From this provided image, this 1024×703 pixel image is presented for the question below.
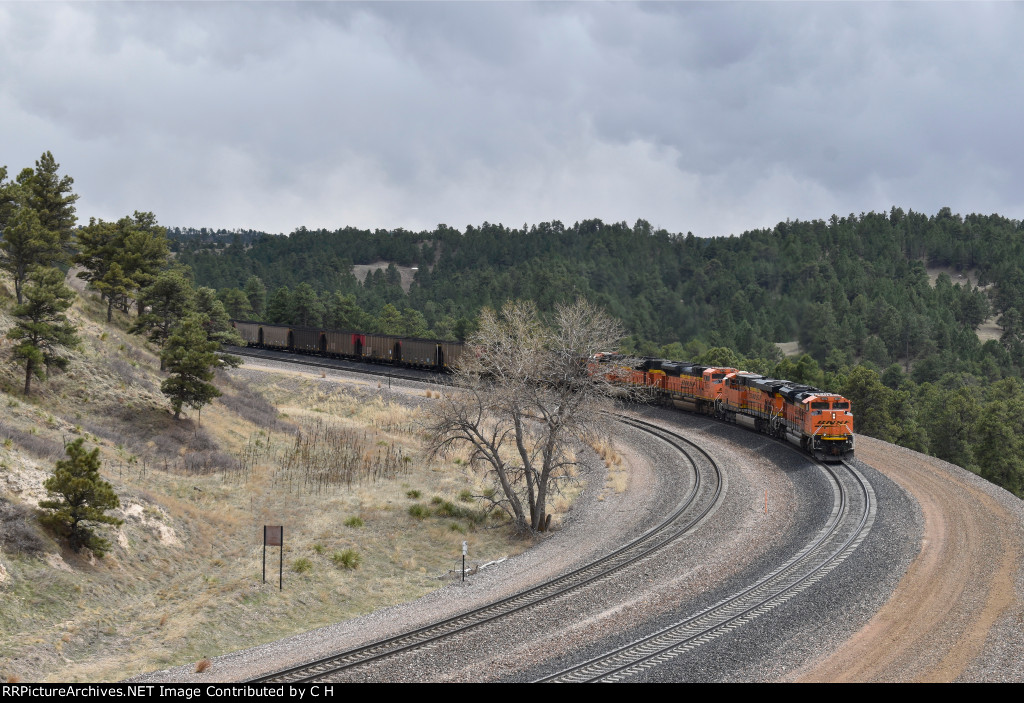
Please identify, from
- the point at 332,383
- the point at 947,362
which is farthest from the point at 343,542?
the point at 947,362

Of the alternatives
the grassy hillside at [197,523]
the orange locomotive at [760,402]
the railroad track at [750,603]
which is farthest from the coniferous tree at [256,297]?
the railroad track at [750,603]

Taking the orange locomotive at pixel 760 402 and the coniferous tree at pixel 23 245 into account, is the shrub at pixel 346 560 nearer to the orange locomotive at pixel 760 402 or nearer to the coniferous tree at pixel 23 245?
the orange locomotive at pixel 760 402

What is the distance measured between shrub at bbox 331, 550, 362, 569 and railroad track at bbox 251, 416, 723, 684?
19.9ft

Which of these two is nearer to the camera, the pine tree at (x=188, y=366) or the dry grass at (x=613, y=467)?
the dry grass at (x=613, y=467)

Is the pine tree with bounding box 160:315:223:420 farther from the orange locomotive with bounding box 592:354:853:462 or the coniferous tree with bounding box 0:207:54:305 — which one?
the orange locomotive with bounding box 592:354:853:462

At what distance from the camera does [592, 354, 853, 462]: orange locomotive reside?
124 feet

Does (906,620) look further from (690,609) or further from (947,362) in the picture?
(947,362)

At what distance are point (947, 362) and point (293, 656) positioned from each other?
373ft

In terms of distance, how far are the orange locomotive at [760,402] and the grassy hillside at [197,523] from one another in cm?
1136

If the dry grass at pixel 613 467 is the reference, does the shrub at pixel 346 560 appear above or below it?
below

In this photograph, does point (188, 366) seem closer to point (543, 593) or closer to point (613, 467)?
point (613, 467)

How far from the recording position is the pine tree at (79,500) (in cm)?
2352

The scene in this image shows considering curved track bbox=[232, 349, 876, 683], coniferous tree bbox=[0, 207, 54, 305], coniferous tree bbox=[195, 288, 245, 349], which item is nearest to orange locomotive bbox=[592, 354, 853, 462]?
curved track bbox=[232, 349, 876, 683]
